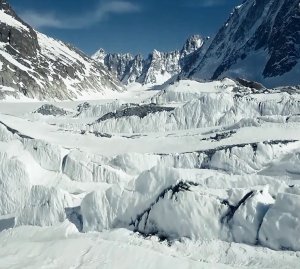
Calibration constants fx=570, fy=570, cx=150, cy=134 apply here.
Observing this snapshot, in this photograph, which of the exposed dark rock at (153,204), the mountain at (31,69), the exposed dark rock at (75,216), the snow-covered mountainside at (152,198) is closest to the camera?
the snow-covered mountainside at (152,198)

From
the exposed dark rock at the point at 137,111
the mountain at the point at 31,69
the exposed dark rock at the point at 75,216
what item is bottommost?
the exposed dark rock at the point at 75,216

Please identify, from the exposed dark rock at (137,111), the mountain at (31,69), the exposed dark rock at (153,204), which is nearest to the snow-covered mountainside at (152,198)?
the exposed dark rock at (153,204)

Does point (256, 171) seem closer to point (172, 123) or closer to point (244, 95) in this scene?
point (172, 123)

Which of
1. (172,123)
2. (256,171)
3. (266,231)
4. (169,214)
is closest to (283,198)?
(266,231)

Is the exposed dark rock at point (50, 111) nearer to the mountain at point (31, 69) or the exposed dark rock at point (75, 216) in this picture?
the mountain at point (31, 69)

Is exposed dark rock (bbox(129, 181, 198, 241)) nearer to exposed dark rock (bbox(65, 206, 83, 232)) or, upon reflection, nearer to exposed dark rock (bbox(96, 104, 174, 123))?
exposed dark rock (bbox(65, 206, 83, 232))

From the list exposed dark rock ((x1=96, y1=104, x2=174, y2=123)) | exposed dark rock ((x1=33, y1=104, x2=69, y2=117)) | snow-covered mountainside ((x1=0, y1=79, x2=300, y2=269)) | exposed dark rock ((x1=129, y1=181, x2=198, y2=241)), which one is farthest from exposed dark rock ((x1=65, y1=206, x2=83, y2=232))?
exposed dark rock ((x1=33, y1=104, x2=69, y2=117))
